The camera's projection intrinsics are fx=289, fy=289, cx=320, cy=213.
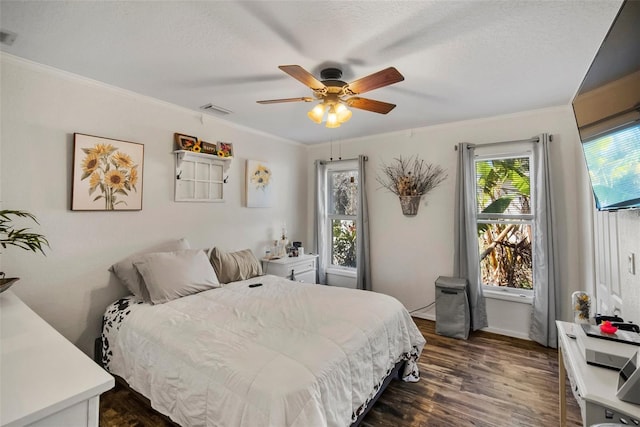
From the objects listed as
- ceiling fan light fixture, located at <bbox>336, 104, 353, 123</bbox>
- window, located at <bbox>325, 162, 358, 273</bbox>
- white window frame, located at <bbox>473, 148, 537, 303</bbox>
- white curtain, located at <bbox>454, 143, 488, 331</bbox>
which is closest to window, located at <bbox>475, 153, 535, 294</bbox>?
white window frame, located at <bbox>473, 148, 537, 303</bbox>

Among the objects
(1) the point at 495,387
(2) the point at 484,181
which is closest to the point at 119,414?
(1) the point at 495,387

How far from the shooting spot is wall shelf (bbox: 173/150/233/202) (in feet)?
9.81

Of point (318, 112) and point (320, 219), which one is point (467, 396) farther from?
point (320, 219)

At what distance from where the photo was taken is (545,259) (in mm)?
2930

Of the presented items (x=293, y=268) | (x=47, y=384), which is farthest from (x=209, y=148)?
(x=47, y=384)

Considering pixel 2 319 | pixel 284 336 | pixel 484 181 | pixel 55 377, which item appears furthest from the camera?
pixel 484 181

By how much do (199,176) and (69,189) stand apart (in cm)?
114

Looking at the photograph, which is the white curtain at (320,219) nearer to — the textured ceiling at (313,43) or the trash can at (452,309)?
the trash can at (452,309)

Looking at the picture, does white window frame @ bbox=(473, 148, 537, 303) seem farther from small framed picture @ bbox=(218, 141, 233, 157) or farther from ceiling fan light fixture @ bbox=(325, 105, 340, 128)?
small framed picture @ bbox=(218, 141, 233, 157)

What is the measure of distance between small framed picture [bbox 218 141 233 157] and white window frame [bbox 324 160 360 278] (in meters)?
1.62

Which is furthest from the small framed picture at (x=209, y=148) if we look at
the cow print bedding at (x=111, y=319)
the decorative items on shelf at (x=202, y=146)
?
the cow print bedding at (x=111, y=319)

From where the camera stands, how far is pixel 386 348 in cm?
199

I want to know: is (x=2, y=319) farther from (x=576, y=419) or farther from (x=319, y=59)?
(x=576, y=419)

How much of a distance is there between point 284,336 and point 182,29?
1.91 metres
